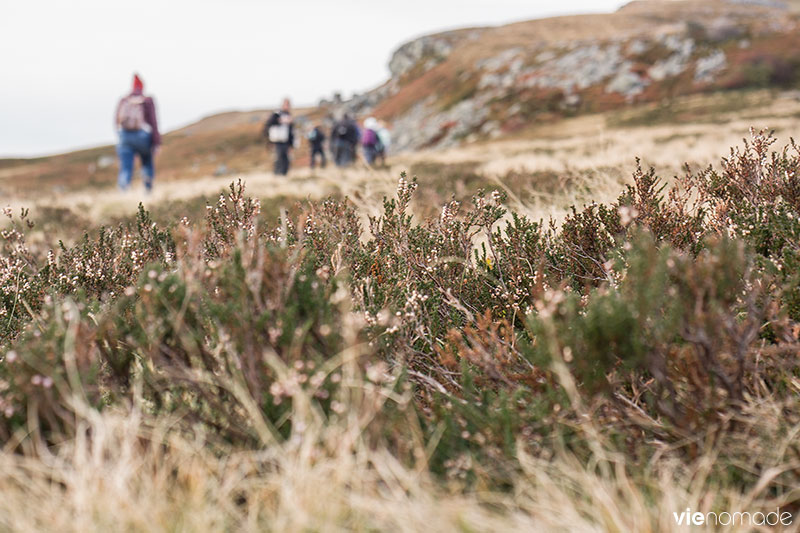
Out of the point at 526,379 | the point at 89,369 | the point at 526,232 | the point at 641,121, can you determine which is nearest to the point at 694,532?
the point at 526,379

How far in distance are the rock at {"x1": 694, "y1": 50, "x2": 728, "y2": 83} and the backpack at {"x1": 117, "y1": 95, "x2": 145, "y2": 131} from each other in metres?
37.1

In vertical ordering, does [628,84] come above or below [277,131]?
above

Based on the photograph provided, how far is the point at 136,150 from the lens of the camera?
11.1m

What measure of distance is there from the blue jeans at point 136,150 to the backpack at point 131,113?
157mm

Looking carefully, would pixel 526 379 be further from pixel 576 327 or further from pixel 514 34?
pixel 514 34

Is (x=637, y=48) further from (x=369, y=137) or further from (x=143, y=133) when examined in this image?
(x=143, y=133)

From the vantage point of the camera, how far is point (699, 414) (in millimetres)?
1762

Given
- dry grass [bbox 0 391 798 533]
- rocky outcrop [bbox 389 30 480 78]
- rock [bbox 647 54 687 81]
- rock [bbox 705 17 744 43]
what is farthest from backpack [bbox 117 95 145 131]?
rocky outcrop [bbox 389 30 480 78]

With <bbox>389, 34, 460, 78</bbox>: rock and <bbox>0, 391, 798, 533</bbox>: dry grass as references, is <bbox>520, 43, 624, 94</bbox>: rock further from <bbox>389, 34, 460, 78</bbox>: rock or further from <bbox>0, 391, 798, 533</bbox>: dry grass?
<bbox>0, 391, 798, 533</bbox>: dry grass

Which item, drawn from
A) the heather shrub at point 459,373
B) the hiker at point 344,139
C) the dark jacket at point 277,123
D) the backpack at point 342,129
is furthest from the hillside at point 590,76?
the heather shrub at point 459,373

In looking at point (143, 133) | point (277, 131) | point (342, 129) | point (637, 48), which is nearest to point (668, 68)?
point (637, 48)

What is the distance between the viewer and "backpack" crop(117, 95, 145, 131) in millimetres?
10711

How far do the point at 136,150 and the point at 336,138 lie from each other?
938cm

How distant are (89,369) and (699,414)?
6.36 feet
